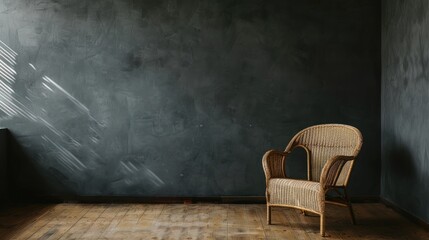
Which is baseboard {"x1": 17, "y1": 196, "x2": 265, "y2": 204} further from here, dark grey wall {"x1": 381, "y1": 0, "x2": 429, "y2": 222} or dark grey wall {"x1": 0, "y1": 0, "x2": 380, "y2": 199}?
dark grey wall {"x1": 381, "y1": 0, "x2": 429, "y2": 222}

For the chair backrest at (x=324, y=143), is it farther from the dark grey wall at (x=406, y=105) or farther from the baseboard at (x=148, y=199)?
the baseboard at (x=148, y=199)

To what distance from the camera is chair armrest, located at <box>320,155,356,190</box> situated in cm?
414

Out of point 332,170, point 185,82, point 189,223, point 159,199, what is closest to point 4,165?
point 159,199

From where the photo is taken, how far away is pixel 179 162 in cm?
551

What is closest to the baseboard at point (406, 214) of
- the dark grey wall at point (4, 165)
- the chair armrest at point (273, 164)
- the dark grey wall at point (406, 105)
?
the dark grey wall at point (406, 105)

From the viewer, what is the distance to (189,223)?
455 centimetres

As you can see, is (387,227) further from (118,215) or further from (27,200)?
(27,200)

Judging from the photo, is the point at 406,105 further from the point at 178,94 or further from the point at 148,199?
the point at 148,199

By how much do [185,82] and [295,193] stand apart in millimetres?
1848

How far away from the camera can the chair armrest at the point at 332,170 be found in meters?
4.14

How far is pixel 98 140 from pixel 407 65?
320 cm

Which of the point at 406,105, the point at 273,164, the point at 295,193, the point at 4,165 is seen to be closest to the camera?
the point at 295,193

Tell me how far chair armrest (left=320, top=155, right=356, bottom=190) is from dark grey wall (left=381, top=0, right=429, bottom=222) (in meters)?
0.68

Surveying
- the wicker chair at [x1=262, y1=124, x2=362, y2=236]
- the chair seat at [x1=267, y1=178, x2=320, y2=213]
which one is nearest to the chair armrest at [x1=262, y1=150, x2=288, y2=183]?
the wicker chair at [x1=262, y1=124, x2=362, y2=236]
